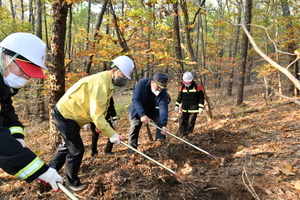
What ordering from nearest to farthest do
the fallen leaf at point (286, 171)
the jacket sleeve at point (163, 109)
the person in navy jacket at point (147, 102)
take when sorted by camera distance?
the fallen leaf at point (286, 171), the person in navy jacket at point (147, 102), the jacket sleeve at point (163, 109)

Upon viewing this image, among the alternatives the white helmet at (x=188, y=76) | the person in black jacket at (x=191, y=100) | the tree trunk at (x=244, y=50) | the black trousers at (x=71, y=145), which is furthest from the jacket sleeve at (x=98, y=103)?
the tree trunk at (x=244, y=50)

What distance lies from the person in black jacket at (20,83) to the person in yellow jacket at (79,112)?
2.87 ft

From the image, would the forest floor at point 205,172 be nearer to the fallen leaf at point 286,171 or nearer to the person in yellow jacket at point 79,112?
the fallen leaf at point 286,171

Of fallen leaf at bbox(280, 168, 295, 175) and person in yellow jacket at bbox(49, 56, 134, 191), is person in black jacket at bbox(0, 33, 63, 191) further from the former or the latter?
fallen leaf at bbox(280, 168, 295, 175)

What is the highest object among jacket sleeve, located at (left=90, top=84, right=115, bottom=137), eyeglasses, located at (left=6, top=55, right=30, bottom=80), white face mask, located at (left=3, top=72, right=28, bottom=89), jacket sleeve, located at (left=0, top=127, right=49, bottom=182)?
eyeglasses, located at (left=6, top=55, right=30, bottom=80)

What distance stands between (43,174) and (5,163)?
1.12ft

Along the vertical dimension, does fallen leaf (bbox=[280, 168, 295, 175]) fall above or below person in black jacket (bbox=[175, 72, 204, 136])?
below

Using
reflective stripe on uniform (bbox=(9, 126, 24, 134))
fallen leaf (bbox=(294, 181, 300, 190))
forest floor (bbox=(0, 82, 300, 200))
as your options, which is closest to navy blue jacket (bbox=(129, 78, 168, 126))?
forest floor (bbox=(0, 82, 300, 200))

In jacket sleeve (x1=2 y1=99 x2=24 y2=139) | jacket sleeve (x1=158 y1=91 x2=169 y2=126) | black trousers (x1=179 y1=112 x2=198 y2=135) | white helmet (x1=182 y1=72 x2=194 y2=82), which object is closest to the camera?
jacket sleeve (x1=2 y1=99 x2=24 y2=139)

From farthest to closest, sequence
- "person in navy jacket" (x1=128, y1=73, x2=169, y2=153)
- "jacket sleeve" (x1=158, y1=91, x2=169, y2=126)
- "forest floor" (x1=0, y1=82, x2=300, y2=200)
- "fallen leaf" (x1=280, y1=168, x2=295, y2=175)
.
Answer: "jacket sleeve" (x1=158, y1=91, x2=169, y2=126)
"person in navy jacket" (x1=128, y1=73, x2=169, y2=153)
"fallen leaf" (x1=280, y1=168, x2=295, y2=175)
"forest floor" (x1=0, y1=82, x2=300, y2=200)

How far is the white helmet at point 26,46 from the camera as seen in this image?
1.93 m

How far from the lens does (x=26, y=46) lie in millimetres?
1973

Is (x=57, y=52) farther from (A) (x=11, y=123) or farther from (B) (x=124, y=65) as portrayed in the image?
(A) (x=11, y=123)

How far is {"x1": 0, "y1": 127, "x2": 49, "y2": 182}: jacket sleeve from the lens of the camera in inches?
65.9
